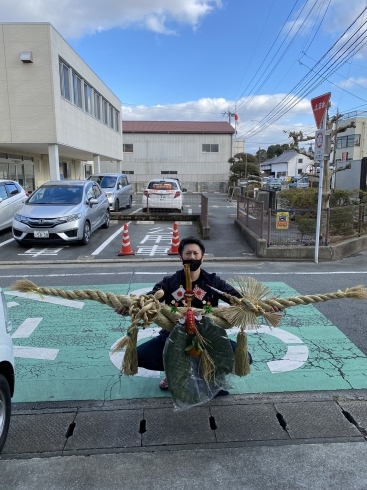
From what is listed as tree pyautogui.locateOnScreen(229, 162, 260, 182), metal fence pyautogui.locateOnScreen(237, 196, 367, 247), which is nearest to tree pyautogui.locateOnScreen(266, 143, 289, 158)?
tree pyautogui.locateOnScreen(229, 162, 260, 182)

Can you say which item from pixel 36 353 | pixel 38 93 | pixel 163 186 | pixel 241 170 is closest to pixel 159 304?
pixel 36 353

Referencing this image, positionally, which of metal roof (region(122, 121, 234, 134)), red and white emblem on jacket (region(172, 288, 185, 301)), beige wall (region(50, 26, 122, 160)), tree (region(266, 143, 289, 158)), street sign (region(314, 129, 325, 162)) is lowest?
red and white emblem on jacket (region(172, 288, 185, 301))

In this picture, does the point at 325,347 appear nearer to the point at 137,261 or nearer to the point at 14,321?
the point at 14,321

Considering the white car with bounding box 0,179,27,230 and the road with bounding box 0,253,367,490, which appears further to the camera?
the white car with bounding box 0,179,27,230

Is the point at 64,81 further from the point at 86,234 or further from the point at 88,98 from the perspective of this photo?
the point at 86,234

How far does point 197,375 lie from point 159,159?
4110 cm

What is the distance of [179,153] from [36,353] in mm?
39765

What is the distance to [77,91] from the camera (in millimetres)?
18109

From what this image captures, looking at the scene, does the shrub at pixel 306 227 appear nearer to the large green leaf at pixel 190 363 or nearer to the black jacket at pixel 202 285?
the black jacket at pixel 202 285

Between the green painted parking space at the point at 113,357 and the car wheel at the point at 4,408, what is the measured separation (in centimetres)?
68

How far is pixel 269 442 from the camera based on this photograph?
2635 mm

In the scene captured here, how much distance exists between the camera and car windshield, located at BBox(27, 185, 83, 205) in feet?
32.2

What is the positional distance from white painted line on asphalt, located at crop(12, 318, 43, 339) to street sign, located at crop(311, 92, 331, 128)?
6364 mm

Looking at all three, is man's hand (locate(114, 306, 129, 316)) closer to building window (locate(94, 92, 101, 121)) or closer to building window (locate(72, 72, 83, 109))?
building window (locate(72, 72, 83, 109))
